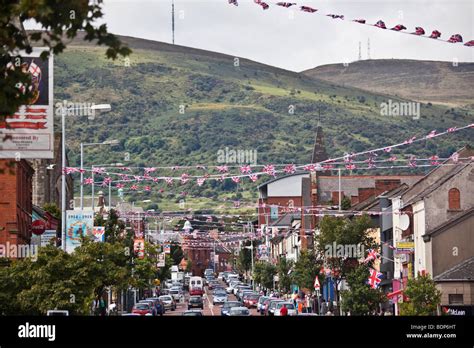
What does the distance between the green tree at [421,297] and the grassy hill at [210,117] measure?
52955mm

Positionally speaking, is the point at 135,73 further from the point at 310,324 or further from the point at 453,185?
the point at 310,324

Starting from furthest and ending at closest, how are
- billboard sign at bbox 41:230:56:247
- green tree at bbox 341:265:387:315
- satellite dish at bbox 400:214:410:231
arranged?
1. satellite dish at bbox 400:214:410:231
2. green tree at bbox 341:265:387:315
3. billboard sign at bbox 41:230:56:247

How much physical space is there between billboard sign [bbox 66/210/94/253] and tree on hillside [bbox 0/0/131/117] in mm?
48082

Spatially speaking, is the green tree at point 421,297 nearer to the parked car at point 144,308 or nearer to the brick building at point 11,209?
the parked car at point 144,308

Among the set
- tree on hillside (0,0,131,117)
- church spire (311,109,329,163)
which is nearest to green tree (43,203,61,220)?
church spire (311,109,329,163)

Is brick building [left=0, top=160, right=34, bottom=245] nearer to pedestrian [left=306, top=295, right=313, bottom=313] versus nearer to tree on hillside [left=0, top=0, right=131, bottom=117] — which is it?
pedestrian [left=306, top=295, right=313, bottom=313]

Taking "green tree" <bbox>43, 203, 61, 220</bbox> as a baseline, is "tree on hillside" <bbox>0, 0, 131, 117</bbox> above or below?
below

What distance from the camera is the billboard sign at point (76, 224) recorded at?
66.3 metres

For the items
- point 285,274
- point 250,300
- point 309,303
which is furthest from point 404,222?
point 285,274

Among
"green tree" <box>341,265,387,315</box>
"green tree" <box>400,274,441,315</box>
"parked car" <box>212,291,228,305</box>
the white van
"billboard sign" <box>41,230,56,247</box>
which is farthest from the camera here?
the white van

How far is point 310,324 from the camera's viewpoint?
904 inches

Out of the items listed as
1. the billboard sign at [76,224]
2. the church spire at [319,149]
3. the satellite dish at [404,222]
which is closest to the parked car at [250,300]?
the church spire at [319,149]

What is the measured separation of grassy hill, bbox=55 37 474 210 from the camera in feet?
407

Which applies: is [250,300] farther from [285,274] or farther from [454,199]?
[454,199]
